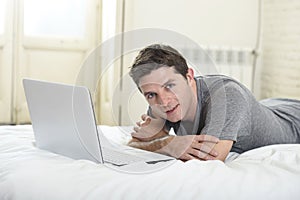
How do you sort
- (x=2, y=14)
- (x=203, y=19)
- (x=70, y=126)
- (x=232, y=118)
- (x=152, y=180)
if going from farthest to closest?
(x=203, y=19) → (x=2, y=14) → (x=232, y=118) → (x=70, y=126) → (x=152, y=180)

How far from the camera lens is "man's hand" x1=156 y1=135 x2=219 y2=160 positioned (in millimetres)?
1428

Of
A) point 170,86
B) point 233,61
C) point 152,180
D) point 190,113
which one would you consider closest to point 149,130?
point 190,113

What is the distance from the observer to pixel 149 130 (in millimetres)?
1631

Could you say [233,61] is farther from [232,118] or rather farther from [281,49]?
[232,118]

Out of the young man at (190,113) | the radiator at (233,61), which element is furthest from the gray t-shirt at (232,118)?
the radiator at (233,61)

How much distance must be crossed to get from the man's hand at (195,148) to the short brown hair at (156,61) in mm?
197

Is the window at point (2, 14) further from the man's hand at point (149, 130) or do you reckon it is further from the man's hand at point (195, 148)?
the man's hand at point (195, 148)

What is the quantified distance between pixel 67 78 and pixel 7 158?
257cm

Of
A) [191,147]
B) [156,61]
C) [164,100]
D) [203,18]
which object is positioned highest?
[203,18]

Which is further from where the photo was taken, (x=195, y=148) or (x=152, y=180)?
(x=195, y=148)

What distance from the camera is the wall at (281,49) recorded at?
11.8 ft

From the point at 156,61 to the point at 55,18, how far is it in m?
2.53

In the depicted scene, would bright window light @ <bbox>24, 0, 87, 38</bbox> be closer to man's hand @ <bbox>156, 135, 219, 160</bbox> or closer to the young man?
the young man

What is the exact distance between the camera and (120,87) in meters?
1.69
